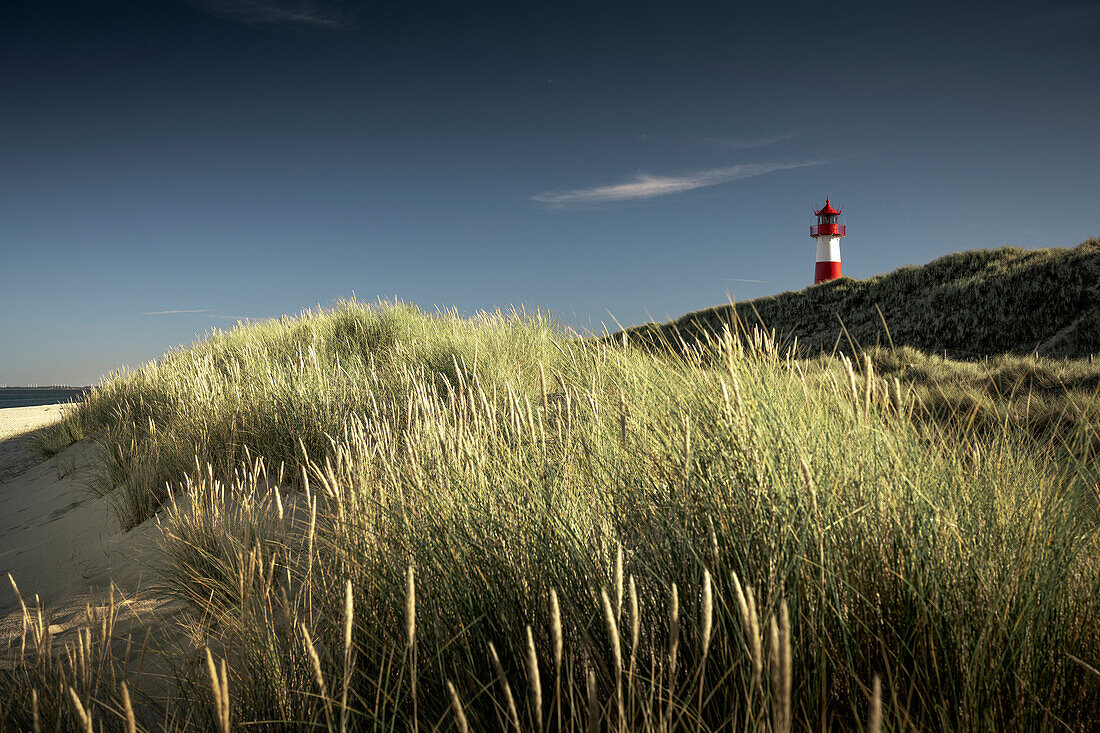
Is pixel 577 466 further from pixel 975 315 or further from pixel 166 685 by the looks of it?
pixel 975 315

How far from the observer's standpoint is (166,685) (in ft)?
7.41

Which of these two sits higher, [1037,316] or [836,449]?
[1037,316]

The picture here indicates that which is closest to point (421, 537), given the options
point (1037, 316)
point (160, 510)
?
point (160, 510)

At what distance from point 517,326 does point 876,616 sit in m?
6.83

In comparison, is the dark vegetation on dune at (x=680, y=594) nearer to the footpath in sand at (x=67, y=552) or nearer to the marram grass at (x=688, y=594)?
the marram grass at (x=688, y=594)

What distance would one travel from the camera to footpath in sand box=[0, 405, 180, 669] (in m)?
3.10

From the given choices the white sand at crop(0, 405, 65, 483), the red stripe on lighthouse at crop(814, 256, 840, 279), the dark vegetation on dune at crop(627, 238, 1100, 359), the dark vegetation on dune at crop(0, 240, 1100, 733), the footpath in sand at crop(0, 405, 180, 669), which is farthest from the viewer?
the red stripe on lighthouse at crop(814, 256, 840, 279)

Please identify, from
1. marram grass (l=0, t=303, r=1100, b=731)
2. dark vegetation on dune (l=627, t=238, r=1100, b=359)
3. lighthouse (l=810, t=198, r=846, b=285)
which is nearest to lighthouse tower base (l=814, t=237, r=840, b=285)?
lighthouse (l=810, t=198, r=846, b=285)

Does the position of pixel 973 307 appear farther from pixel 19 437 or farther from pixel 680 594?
pixel 19 437

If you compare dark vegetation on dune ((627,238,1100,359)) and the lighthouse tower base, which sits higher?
the lighthouse tower base

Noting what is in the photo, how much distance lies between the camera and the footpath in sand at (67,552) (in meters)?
3.10

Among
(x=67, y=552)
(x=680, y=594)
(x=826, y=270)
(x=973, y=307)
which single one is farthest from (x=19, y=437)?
(x=826, y=270)

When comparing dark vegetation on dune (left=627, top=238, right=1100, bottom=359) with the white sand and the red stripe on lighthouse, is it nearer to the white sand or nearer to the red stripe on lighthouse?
the red stripe on lighthouse

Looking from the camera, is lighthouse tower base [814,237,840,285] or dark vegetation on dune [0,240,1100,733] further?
lighthouse tower base [814,237,840,285]
